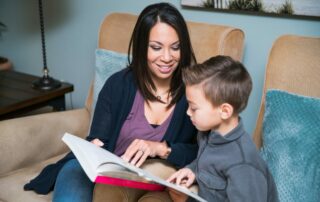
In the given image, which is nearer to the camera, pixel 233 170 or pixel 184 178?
pixel 233 170

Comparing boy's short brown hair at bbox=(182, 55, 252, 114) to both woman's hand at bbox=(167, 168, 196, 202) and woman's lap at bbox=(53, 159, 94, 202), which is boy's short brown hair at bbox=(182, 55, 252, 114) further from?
woman's lap at bbox=(53, 159, 94, 202)

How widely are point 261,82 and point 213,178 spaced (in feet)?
2.43

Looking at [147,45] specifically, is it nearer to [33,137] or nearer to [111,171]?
[111,171]

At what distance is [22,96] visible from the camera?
178 centimetres

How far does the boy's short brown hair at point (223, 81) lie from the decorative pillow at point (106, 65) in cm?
66

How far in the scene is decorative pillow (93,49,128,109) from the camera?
1.66 meters

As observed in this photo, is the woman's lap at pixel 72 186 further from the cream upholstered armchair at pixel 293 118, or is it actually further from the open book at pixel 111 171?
the cream upholstered armchair at pixel 293 118

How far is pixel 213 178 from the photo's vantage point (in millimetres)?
1031

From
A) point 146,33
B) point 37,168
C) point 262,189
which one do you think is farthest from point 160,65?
point 37,168

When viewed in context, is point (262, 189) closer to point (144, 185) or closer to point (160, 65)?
point (144, 185)

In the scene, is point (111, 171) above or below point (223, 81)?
below

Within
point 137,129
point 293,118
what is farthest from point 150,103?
point 293,118

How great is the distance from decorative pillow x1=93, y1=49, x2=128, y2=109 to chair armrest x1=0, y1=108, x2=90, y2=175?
179mm

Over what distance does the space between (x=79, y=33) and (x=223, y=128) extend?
4.63 feet
